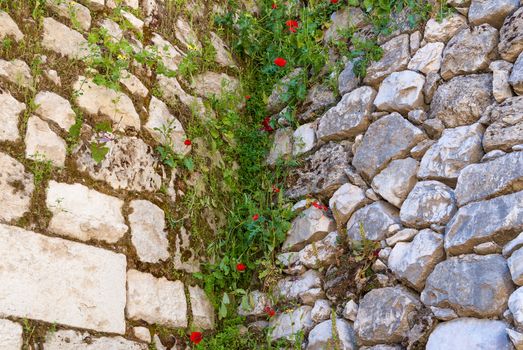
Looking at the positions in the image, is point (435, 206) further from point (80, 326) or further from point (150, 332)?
point (80, 326)

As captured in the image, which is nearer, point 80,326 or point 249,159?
point 80,326

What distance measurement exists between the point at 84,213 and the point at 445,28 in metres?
1.74

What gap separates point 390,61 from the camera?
2.98 metres

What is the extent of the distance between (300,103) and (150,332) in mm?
1427

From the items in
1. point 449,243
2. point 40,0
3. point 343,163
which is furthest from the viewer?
point 343,163

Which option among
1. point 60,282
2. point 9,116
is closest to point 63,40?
point 9,116

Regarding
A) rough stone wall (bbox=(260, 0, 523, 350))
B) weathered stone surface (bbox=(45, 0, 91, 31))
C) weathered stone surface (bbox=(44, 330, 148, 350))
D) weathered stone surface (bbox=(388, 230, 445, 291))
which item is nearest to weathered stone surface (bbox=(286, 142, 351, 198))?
rough stone wall (bbox=(260, 0, 523, 350))

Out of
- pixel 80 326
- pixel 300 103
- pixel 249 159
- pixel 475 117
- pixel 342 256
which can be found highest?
pixel 300 103

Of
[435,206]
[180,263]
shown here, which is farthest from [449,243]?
[180,263]

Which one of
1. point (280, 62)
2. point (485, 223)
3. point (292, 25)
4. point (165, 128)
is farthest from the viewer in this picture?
point (292, 25)

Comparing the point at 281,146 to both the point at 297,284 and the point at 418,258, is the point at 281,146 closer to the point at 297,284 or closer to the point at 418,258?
the point at 297,284

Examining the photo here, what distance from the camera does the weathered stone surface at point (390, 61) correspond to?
9.64ft

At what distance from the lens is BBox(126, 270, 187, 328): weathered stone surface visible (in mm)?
2590

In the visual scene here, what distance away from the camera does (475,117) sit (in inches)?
99.8
